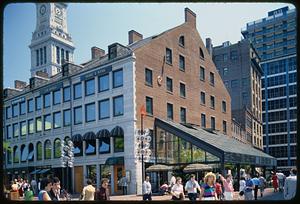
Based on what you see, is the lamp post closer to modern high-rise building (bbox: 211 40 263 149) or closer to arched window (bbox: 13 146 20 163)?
arched window (bbox: 13 146 20 163)

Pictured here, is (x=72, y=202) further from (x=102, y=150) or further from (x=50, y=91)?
(x=50, y=91)

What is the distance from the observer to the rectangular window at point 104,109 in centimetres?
2492

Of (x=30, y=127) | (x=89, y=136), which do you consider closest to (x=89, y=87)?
(x=89, y=136)

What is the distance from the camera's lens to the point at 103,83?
25172 millimetres

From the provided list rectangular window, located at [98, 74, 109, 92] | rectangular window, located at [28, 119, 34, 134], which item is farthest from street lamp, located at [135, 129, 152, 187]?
rectangular window, located at [28, 119, 34, 134]

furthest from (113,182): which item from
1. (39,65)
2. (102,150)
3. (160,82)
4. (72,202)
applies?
(39,65)

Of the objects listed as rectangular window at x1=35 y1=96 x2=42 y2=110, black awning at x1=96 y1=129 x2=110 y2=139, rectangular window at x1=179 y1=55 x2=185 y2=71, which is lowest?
black awning at x1=96 y1=129 x2=110 y2=139

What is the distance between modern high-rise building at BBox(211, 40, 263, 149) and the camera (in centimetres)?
5209

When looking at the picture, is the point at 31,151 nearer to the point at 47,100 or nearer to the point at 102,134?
the point at 47,100

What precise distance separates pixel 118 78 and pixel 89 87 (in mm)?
2873

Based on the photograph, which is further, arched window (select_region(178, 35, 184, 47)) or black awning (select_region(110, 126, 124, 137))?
arched window (select_region(178, 35, 184, 47))

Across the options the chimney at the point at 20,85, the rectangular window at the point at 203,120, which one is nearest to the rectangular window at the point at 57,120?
the chimney at the point at 20,85

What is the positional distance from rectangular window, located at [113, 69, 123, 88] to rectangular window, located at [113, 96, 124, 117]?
844mm

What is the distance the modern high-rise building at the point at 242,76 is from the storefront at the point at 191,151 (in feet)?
86.8
